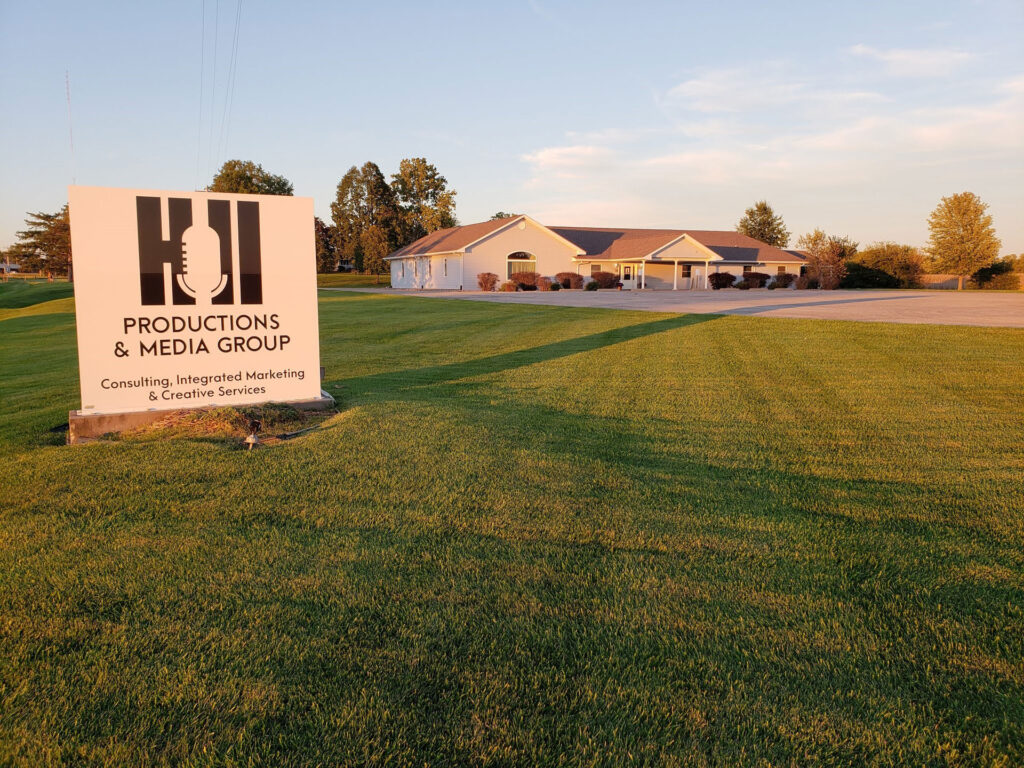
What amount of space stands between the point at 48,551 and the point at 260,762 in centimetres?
230

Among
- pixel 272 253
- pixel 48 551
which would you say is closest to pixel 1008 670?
pixel 48 551

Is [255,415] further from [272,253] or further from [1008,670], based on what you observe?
[1008,670]

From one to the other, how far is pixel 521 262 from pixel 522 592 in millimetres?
44583

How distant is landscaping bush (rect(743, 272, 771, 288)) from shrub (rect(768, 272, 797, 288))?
737mm

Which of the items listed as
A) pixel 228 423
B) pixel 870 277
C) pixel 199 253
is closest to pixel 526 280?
pixel 870 277

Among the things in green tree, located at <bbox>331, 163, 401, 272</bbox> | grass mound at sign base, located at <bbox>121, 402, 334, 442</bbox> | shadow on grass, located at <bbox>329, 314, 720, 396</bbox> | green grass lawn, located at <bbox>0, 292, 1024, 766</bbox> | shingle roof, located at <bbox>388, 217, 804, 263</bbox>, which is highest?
green tree, located at <bbox>331, 163, 401, 272</bbox>

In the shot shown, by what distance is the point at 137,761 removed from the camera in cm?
227

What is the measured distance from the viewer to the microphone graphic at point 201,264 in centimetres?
681

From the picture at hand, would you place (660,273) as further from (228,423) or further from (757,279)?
(228,423)

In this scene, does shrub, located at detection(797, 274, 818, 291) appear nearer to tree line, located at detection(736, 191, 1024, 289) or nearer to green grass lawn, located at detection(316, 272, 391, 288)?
tree line, located at detection(736, 191, 1024, 289)

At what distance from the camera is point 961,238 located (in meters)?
55.4

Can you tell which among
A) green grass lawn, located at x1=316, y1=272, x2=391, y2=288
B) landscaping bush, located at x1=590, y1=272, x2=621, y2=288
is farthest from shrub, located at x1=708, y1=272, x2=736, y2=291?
green grass lawn, located at x1=316, y1=272, x2=391, y2=288

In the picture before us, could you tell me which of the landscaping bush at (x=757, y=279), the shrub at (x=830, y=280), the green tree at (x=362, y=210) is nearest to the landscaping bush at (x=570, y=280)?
the landscaping bush at (x=757, y=279)

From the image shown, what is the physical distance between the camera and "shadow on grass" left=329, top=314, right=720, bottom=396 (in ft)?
29.7
